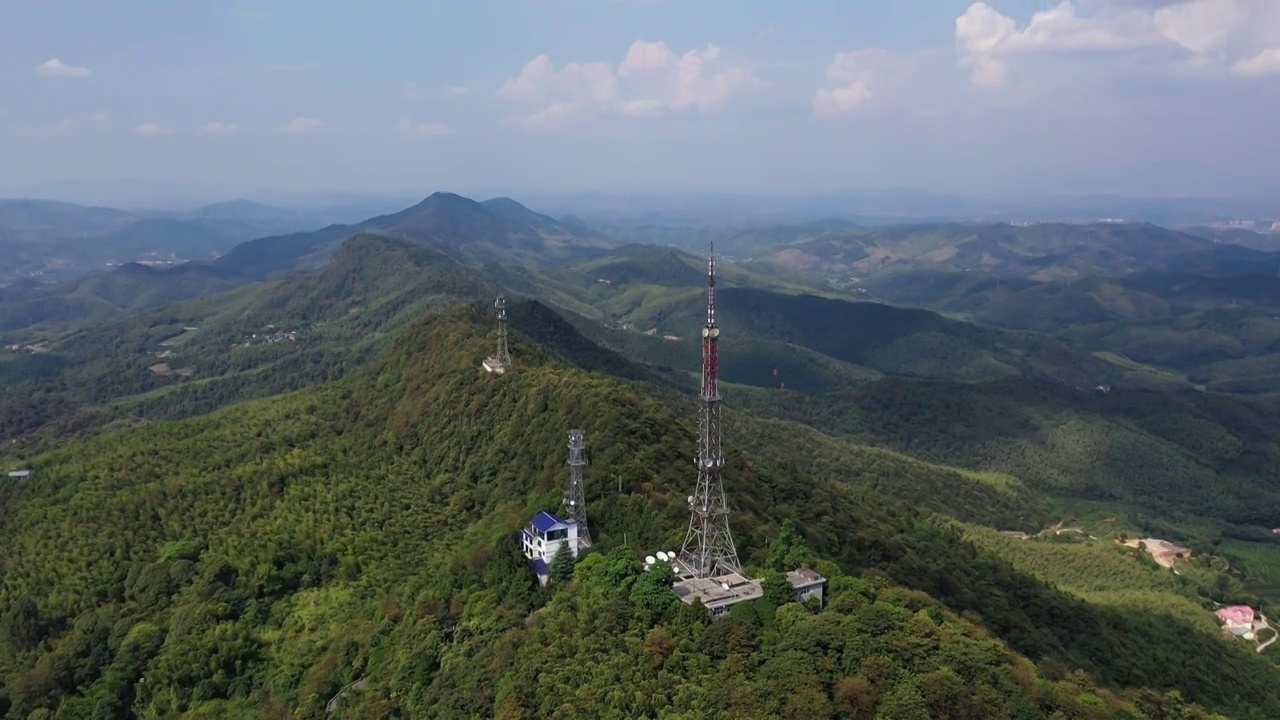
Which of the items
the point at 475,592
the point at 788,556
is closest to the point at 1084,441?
the point at 788,556

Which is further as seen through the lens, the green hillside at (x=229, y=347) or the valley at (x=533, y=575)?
the green hillside at (x=229, y=347)

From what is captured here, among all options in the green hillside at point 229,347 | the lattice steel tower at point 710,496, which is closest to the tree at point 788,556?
the lattice steel tower at point 710,496

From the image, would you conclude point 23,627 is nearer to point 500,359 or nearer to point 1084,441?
point 500,359

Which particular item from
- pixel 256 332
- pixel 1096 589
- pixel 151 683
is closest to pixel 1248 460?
pixel 1096 589

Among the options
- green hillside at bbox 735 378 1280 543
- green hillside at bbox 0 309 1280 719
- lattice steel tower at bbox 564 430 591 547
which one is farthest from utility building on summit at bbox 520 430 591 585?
green hillside at bbox 735 378 1280 543

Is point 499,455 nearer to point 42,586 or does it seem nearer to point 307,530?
point 307,530

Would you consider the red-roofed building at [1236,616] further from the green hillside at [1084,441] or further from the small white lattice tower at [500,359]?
the small white lattice tower at [500,359]
